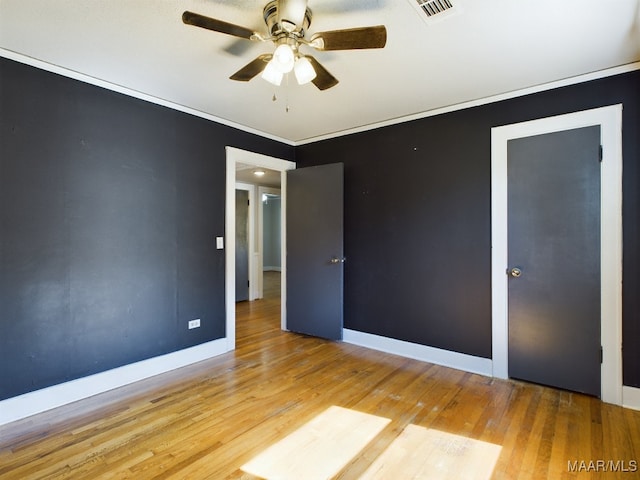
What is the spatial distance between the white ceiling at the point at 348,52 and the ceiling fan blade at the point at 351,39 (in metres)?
0.22

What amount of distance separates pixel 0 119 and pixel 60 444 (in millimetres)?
2172

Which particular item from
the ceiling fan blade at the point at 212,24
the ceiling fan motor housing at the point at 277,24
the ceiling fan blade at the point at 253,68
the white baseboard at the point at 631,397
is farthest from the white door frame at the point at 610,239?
the ceiling fan blade at the point at 212,24

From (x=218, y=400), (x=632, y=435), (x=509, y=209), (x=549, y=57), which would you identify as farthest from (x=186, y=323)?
(x=549, y=57)

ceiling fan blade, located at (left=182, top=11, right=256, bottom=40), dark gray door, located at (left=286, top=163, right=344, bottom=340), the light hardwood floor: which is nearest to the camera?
ceiling fan blade, located at (left=182, top=11, right=256, bottom=40)

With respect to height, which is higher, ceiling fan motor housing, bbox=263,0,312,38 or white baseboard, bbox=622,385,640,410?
ceiling fan motor housing, bbox=263,0,312,38

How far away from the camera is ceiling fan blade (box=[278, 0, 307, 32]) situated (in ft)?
5.04

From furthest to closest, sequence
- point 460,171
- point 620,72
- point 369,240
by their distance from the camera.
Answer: point 369,240 < point 460,171 < point 620,72

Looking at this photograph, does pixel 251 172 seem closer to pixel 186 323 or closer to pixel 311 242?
pixel 311 242

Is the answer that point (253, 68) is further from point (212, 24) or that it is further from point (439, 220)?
point (439, 220)

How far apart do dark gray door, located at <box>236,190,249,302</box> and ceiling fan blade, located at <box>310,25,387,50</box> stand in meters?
4.88

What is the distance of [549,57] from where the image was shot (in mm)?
2301

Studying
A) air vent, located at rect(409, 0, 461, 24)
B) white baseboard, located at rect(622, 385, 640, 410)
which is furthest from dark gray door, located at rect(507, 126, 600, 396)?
air vent, located at rect(409, 0, 461, 24)

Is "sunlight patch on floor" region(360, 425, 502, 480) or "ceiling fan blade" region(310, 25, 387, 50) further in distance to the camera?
"sunlight patch on floor" region(360, 425, 502, 480)

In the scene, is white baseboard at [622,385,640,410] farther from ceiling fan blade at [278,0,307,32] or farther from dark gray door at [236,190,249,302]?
dark gray door at [236,190,249,302]
